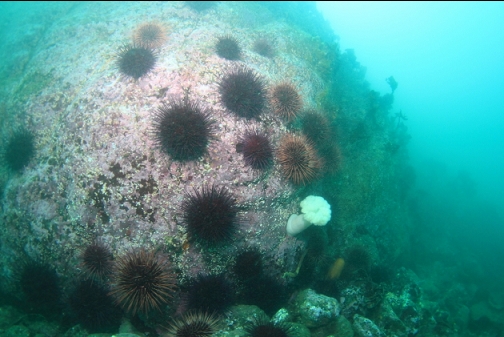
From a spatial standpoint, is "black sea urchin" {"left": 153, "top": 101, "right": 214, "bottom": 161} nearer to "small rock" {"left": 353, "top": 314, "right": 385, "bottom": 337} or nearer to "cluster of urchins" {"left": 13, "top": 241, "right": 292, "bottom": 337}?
"cluster of urchins" {"left": 13, "top": 241, "right": 292, "bottom": 337}

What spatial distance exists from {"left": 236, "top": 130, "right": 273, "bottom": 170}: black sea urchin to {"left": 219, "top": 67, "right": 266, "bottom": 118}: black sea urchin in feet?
2.38

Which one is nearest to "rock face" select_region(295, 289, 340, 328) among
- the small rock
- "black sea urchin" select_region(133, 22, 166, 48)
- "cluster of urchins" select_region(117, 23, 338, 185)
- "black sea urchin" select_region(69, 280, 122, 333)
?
the small rock

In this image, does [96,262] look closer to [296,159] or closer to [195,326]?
[195,326]

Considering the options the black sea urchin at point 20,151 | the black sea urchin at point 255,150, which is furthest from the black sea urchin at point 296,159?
the black sea urchin at point 20,151

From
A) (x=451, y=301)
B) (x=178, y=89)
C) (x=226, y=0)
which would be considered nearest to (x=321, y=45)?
(x=226, y=0)

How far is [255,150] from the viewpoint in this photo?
6.09m

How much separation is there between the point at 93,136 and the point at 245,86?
4293mm

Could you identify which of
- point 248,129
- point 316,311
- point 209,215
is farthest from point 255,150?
point 316,311

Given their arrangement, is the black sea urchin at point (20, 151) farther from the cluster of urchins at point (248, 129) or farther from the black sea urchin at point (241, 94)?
the black sea urchin at point (241, 94)

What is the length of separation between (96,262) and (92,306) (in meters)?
0.92

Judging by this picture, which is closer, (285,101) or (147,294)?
(147,294)

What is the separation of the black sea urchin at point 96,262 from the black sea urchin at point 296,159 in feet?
15.5

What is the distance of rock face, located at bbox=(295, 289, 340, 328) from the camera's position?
6.15m

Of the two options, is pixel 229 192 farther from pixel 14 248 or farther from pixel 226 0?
pixel 226 0
